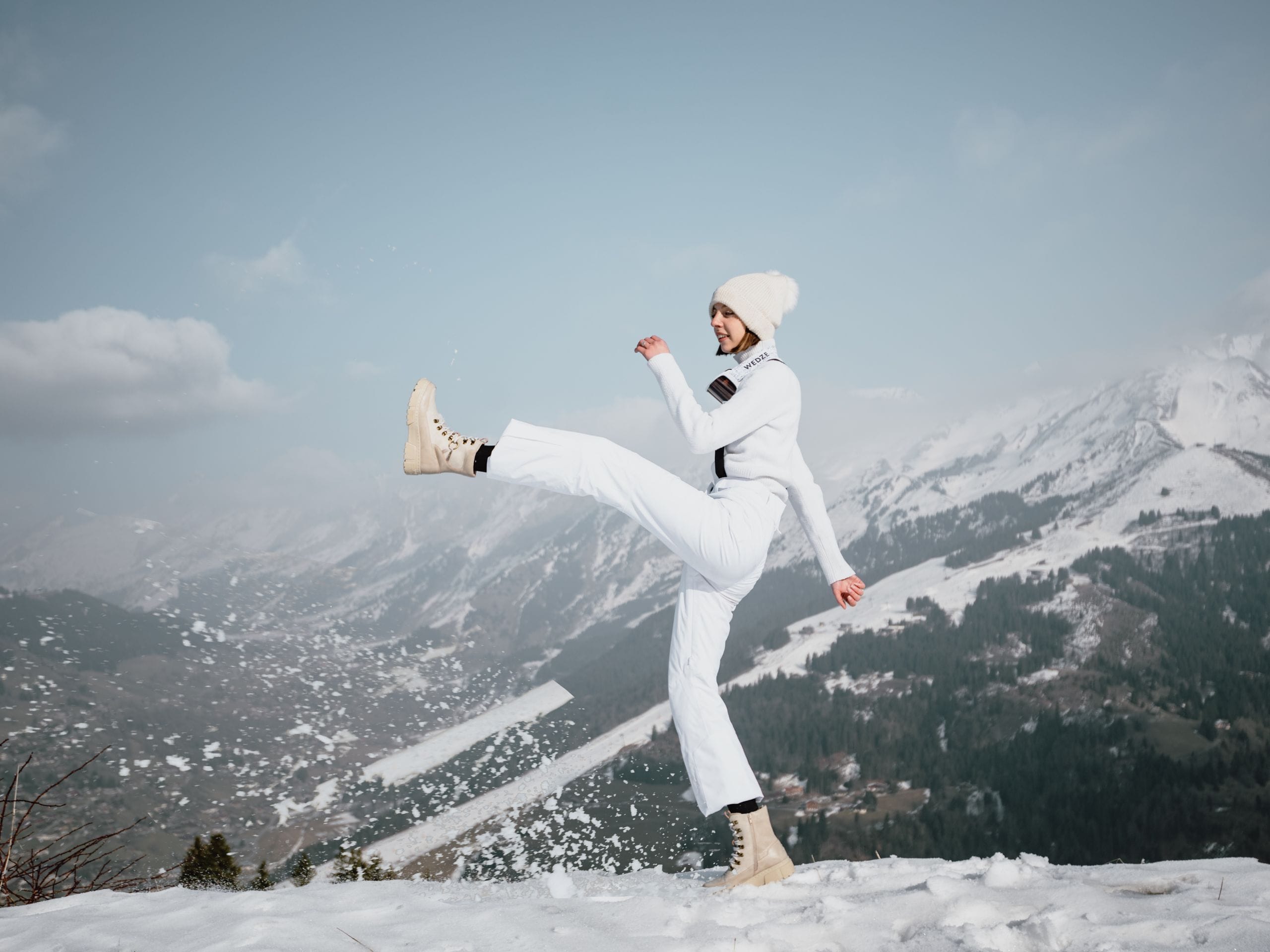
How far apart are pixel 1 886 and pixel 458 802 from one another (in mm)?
202599

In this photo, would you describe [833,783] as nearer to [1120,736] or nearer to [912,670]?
[912,670]

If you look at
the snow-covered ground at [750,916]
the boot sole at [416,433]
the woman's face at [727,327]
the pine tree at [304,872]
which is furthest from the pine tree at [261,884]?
the pine tree at [304,872]

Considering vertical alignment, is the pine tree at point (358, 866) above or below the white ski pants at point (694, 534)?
below

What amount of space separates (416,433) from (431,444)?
0.50ft

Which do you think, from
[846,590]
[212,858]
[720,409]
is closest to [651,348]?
[720,409]

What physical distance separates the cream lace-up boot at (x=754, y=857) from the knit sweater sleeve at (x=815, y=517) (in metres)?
1.57

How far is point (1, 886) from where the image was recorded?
3701mm

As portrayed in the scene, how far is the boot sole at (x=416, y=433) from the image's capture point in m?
4.39

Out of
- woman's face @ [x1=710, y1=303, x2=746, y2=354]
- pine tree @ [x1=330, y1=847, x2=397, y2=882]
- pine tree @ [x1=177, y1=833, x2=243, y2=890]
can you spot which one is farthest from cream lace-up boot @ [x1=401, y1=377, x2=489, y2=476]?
pine tree @ [x1=177, y1=833, x2=243, y2=890]

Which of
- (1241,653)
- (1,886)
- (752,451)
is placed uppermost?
(752,451)

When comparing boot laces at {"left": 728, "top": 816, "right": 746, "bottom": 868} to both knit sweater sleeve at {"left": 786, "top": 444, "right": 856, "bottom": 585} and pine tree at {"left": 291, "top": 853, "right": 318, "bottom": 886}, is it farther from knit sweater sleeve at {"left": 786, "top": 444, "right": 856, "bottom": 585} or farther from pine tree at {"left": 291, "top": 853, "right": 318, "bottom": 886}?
pine tree at {"left": 291, "top": 853, "right": 318, "bottom": 886}

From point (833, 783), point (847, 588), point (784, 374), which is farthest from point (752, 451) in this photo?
point (833, 783)

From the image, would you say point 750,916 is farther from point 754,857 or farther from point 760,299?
point 760,299

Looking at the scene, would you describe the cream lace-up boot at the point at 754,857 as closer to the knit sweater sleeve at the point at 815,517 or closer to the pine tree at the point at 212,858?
the knit sweater sleeve at the point at 815,517
